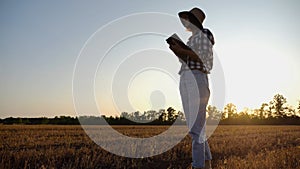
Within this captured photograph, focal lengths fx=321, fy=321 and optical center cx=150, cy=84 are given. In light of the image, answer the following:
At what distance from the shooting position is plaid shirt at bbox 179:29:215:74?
11.6 feet

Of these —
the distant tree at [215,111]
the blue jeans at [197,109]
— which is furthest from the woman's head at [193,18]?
the distant tree at [215,111]

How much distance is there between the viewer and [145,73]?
4.64 metres

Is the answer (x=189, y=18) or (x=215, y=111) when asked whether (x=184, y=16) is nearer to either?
(x=189, y=18)

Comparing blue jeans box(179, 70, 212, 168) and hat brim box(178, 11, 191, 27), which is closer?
blue jeans box(179, 70, 212, 168)

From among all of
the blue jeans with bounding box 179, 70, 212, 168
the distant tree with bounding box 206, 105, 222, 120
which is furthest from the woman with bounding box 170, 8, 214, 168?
the distant tree with bounding box 206, 105, 222, 120

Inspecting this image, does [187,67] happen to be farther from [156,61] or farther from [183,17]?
[156,61]

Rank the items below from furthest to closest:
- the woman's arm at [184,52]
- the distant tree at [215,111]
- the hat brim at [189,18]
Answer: the distant tree at [215,111] → the hat brim at [189,18] → the woman's arm at [184,52]

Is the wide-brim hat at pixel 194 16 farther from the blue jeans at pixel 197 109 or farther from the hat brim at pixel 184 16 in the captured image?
the blue jeans at pixel 197 109

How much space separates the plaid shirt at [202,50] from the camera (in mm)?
3527

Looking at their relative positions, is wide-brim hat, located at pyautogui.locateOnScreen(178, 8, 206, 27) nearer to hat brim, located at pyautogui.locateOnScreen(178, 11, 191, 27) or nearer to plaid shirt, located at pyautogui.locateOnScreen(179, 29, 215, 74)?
hat brim, located at pyautogui.locateOnScreen(178, 11, 191, 27)

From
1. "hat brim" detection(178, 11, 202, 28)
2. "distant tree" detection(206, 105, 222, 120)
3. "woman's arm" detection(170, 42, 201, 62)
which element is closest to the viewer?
"woman's arm" detection(170, 42, 201, 62)

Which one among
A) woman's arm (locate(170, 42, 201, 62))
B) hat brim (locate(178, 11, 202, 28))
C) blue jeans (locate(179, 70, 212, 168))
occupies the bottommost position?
blue jeans (locate(179, 70, 212, 168))

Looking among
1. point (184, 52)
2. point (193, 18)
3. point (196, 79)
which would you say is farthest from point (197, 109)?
point (193, 18)

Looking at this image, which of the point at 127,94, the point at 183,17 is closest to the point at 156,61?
the point at 127,94
